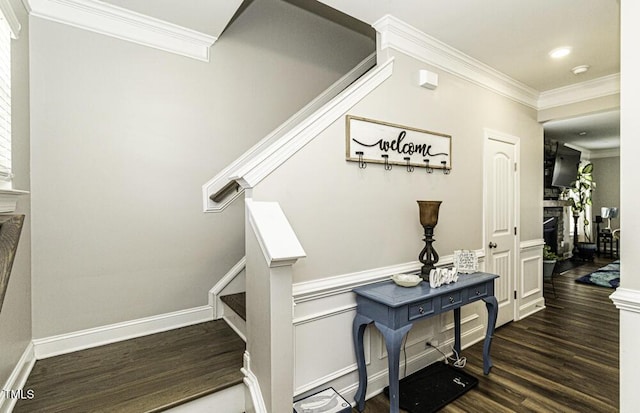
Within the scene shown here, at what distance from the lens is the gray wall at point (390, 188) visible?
6.47 feet

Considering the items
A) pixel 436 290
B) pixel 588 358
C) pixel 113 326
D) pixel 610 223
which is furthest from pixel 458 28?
pixel 610 223

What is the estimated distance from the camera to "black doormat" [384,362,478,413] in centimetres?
210

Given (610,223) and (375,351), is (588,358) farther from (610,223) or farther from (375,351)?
(610,223)

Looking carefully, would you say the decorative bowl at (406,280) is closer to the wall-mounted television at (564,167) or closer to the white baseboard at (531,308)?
the white baseboard at (531,308)

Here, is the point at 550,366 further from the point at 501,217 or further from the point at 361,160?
the point at 361,160

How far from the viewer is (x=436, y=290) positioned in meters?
2.12

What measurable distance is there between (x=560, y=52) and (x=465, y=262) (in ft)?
6.80

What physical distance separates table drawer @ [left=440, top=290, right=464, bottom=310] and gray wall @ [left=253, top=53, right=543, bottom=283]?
419 mm

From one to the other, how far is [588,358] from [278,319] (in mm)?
2899

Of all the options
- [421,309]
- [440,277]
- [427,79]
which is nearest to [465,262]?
[440,277]

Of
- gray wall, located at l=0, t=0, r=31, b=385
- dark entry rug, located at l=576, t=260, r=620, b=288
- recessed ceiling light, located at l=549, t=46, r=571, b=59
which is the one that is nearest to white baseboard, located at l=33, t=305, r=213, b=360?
gray wall, located at l=0, t=0, r=31, b=385

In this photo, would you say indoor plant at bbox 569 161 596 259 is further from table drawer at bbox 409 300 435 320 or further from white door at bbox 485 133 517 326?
table drawer at bbox 409 300 435 320

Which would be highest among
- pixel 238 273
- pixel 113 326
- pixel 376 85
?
pixel 376 85

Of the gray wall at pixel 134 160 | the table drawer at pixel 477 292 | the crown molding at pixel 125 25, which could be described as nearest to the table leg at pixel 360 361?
the table drawer at pixel 477 292
